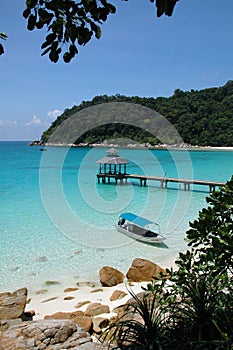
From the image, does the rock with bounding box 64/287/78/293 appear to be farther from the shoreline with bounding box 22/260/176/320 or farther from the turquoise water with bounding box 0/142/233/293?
the turquoise water with bounding box 0/142/233/293

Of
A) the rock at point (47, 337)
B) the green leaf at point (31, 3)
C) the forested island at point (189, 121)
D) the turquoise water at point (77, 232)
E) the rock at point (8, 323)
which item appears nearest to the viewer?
the green leaf at point (31, 3)

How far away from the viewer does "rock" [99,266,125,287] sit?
6.64 m

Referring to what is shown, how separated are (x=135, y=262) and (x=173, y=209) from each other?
8021 mm

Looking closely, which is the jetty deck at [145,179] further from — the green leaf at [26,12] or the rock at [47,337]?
the green leaf at [26,12]

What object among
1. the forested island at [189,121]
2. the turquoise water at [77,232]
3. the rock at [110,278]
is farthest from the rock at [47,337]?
the forested island at [189,121]

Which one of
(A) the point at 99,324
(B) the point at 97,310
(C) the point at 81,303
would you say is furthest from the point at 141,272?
(A) the point at 99,324

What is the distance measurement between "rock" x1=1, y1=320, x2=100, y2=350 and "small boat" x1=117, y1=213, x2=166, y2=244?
5.99 m

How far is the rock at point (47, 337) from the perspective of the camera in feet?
10.2

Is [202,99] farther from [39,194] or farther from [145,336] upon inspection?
[145,336]

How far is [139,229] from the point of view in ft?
33.0

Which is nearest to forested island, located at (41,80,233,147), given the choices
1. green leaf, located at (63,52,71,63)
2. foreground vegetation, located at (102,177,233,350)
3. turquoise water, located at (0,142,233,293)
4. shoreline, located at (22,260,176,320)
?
turquoise water, located at (0,142,233,293)

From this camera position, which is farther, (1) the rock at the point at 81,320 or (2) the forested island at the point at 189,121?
(2) the forested island at the point at 189,121

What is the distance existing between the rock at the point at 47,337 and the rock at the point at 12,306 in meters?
1.16

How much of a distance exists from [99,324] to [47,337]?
131 centimetres
